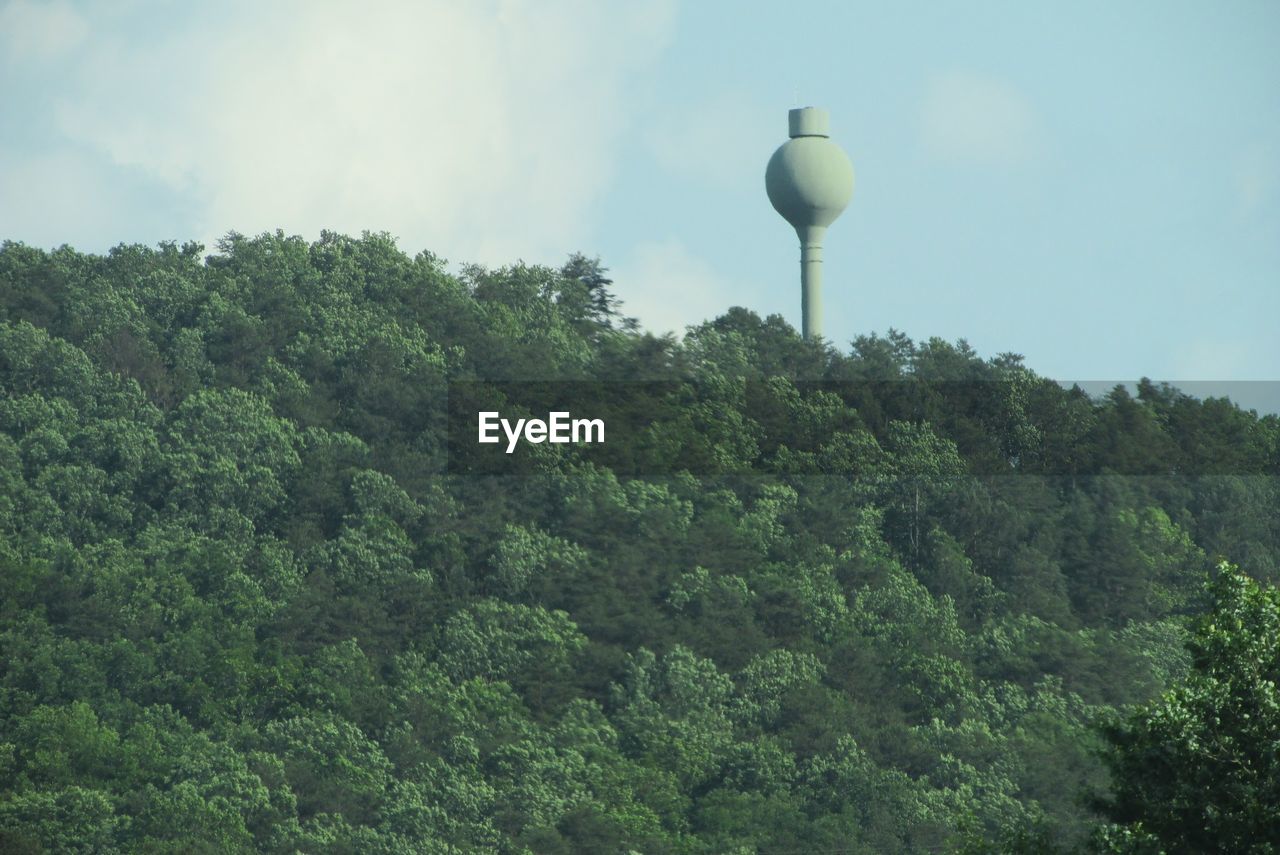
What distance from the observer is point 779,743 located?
48625 millimetres

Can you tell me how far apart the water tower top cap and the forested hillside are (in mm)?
6419

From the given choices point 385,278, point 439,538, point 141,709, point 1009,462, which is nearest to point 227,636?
point 141,709

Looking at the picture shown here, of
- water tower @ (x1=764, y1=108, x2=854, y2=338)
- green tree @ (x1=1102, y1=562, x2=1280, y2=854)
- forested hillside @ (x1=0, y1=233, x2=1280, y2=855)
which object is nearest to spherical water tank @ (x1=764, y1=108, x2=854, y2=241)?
water tower @ (x1=764, y1=108, x2=854, y2=338)

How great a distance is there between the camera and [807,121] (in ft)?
198

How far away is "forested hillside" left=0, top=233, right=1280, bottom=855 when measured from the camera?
45938mm

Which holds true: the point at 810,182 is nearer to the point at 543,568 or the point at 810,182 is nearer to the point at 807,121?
the point at 807,121

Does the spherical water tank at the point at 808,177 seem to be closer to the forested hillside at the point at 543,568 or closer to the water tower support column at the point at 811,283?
the water tower support column at the point at 811,283

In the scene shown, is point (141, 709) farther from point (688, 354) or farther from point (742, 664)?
point (688, 354)

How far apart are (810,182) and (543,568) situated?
14295mm

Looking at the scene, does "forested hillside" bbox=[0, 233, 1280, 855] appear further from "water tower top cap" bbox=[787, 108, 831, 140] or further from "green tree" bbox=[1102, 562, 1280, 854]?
"green tree" bbox=[1102, 562, 1280, 854]

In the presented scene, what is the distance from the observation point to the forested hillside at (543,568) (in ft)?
151

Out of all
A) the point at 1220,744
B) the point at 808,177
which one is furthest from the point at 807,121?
the point at 1220,744

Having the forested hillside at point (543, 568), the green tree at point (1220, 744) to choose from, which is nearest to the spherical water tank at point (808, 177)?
the forested hillside at point (543, 568)

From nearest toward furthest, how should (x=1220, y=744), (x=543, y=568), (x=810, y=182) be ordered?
(x=1220, y=744), (x=543, y=568), (x=810, y=182)
